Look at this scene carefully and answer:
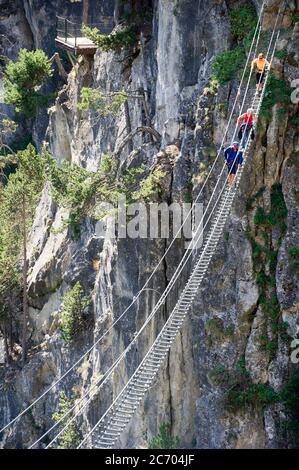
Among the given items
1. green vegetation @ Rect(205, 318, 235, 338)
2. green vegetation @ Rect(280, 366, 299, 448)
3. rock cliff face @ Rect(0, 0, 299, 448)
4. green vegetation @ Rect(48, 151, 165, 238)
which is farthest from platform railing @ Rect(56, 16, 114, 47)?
green vegetation @ Rect(280, 366, 299, 448)

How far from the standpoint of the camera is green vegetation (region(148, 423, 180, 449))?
2728 centimetres

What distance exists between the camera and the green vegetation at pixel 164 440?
27281mm

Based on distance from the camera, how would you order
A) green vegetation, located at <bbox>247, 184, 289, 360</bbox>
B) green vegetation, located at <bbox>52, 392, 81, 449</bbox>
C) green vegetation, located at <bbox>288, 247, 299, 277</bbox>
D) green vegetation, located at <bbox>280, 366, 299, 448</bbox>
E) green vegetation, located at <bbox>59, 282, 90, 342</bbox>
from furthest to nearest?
green vegetation, located at <bbox>59, 282, 90, 342</bbox>
green vegetation, located at <bbox>52, 392, 81, 449</bbox>
green vegetation, located at <bbox>247, 184, 289, 360</bbox>
green vegetation, located at <bbox>288, 247, 299, 277</bbox>
green vegetation, located at <bbox>280, 366, 299, 448</bbox>

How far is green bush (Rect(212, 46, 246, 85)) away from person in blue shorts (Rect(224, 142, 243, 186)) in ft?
8.68

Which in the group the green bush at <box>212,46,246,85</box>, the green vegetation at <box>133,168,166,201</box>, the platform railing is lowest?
the green vegetation at <box>133,168,166,201</box>

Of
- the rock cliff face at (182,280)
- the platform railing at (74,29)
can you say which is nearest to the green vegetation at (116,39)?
the rock cliff face at (182,280)

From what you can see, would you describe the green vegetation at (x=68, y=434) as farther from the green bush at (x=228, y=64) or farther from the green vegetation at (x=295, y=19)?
the green vegetation at (x=295, y=19)

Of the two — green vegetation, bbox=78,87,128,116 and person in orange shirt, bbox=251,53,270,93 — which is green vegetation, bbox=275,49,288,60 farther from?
green vegetation, bbox=78,87,128,116

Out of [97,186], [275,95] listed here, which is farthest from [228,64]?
[97,186]

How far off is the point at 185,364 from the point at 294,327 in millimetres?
3831

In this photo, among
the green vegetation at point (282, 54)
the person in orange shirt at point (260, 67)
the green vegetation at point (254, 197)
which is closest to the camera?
the person in orange shirt at point (260, 67)

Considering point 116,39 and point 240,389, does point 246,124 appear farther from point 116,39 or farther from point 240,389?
point 116,39

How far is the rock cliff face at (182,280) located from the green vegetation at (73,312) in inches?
13.9

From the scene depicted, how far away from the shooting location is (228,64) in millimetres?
27906
